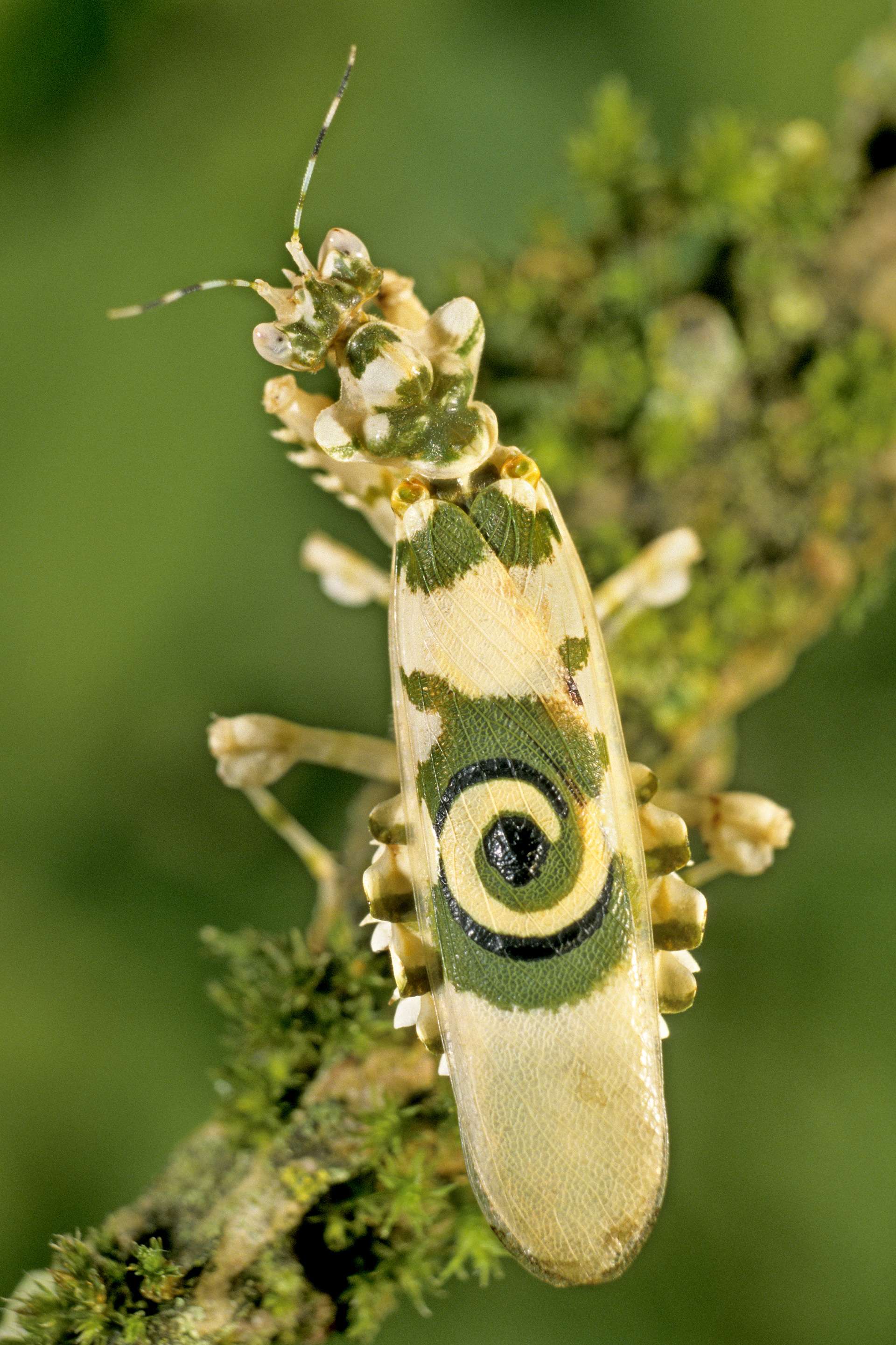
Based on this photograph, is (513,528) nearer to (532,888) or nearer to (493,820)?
(493,820)

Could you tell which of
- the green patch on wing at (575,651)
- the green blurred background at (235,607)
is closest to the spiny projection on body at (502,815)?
the green patch on wing at (575,651)

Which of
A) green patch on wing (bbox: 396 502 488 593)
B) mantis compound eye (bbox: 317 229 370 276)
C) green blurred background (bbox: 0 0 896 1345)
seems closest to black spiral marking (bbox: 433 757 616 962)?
green patch on wing (bbox: 396 502 488 593)

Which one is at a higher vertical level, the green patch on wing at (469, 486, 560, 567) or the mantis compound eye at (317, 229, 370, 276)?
the mantis compound eye at (317, 229, 370, 276)

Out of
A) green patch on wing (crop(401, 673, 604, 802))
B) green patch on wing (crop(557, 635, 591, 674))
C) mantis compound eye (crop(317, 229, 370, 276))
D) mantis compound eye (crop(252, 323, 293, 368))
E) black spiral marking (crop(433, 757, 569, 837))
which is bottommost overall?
black spiral marking (crop(433, 757, 569, 837))

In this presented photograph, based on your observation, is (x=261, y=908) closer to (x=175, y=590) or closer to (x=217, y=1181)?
(x=175, y=590)

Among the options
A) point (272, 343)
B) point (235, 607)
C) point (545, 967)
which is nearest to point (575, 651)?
point (545, 967)

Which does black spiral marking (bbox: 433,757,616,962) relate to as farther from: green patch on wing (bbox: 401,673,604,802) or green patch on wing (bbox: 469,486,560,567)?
green patch on wing (bbox: 469,486,560,567)

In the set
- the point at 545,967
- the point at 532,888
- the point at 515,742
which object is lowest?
the point at 545,967

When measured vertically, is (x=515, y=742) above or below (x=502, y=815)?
above
